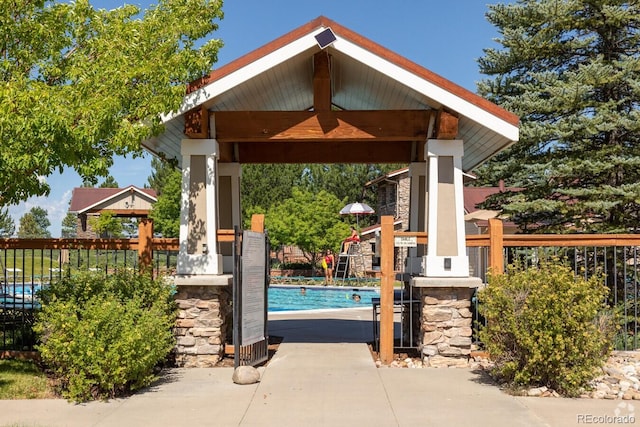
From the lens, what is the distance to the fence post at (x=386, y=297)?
28.7 feet

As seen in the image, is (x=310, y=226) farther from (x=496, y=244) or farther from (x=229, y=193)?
(x=496, y=244)

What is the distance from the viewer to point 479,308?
7.79 metres

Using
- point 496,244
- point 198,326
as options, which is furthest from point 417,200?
point 198,326

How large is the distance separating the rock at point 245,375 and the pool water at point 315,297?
526 inches

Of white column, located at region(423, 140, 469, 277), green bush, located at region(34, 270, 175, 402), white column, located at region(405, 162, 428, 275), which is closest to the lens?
green bush, located at region(34, 270, 175, 402)

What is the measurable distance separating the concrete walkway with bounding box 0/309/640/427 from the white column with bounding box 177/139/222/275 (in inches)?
60.9

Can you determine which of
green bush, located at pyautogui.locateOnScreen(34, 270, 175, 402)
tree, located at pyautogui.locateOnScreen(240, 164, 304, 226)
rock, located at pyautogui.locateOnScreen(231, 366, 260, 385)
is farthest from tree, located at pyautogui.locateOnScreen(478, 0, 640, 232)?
tree, located at pyautogui.locateOnScreen(240, 164, 304, 226)

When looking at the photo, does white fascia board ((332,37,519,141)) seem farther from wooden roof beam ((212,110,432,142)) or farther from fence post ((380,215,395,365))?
fence post ((380,215,395,365))

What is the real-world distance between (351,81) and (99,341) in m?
5.89

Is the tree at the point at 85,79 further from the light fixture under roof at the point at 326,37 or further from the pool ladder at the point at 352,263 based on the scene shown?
the pool ladder at the point at 352,263

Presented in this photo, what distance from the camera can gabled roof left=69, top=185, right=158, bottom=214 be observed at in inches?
1738

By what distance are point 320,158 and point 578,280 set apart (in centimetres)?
542

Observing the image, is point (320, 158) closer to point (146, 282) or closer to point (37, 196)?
point (146, 282)

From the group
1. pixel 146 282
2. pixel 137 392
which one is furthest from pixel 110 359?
pixel 146 282
